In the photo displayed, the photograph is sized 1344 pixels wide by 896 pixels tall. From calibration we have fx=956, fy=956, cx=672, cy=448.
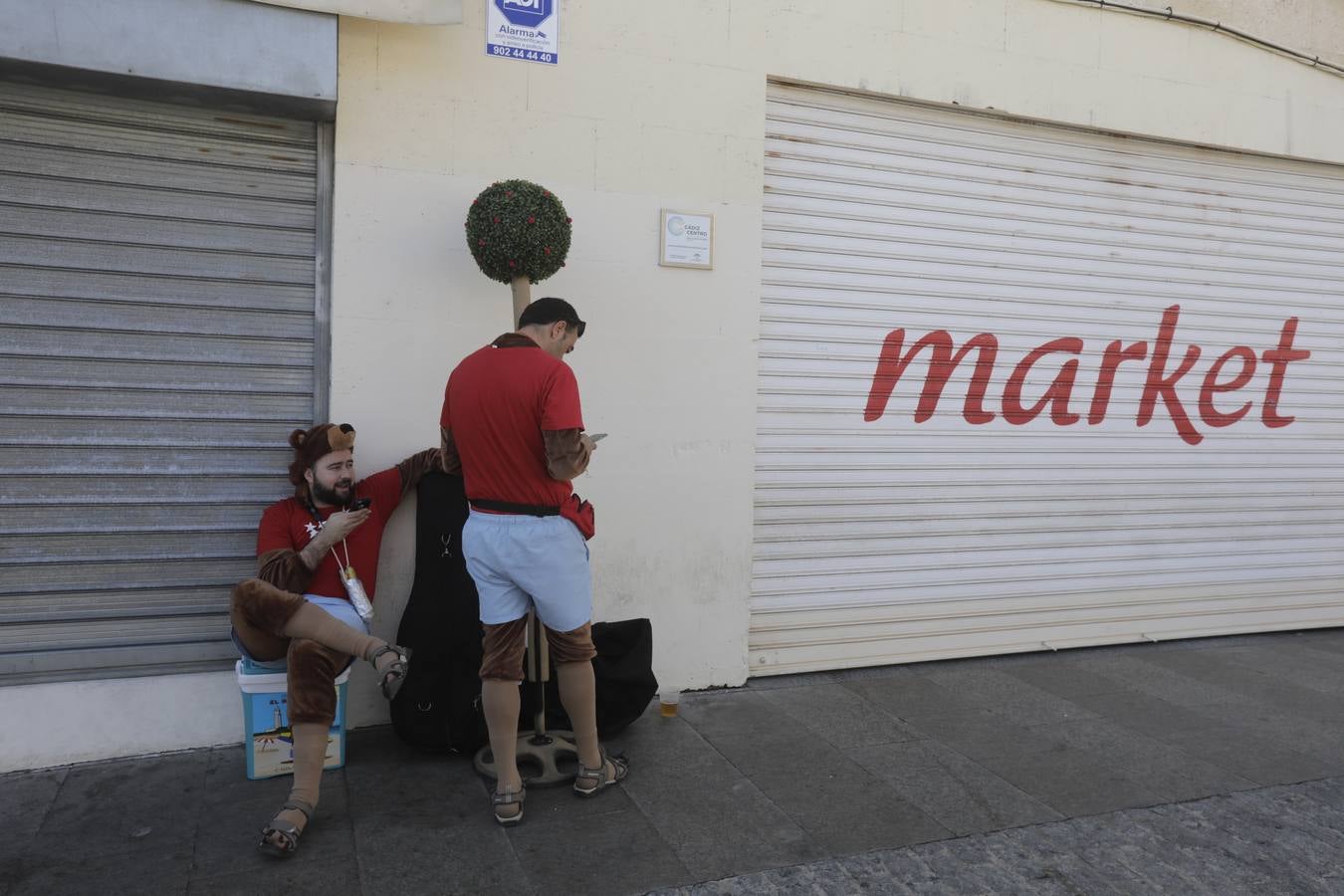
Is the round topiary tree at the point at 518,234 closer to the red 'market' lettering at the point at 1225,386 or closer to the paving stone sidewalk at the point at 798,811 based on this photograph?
the paving stone sidewalk at the point at 798,811

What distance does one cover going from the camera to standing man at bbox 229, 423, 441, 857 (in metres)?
3.42

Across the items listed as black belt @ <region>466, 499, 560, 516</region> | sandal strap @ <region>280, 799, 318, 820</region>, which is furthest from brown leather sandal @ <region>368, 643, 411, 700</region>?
black belt @ <region>466, 499, 560, 516</region>

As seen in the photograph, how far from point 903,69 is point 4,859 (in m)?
5.23

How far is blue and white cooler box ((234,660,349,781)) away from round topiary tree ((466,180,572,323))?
5.55ft

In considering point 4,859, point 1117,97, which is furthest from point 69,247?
point 1117,97

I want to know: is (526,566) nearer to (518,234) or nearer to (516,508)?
(516,508)

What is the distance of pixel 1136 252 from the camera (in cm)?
595

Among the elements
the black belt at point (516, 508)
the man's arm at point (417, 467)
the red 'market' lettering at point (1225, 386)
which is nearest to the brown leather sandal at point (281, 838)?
the black belt at point (516, 508)

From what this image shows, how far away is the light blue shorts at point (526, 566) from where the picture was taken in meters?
3.43

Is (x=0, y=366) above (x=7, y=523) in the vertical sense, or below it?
above

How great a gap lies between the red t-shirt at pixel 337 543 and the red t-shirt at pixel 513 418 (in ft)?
2.58

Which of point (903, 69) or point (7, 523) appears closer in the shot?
point (7, 523)

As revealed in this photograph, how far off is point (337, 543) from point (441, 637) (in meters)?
0.58

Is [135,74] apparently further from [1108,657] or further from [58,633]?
[1108,657]
